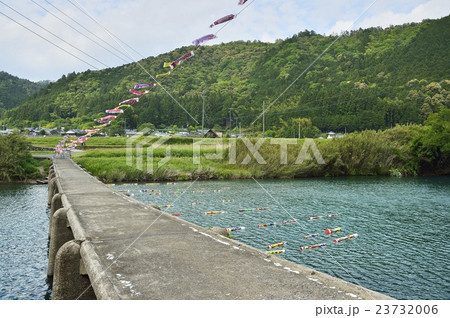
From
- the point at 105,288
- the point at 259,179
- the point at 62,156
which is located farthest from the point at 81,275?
the point at 62,156

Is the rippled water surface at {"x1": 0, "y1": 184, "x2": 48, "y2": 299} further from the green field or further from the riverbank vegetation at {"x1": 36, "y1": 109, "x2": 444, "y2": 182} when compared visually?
the green field

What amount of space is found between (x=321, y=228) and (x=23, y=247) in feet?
50.1

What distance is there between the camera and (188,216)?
24594mm

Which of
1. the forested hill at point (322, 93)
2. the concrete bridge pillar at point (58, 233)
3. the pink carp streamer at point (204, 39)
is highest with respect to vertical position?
the forested hill at point (322, 93)

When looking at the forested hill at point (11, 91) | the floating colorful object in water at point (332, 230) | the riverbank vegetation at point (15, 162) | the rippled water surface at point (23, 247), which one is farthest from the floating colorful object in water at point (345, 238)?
the forested hill at point (11, 91)

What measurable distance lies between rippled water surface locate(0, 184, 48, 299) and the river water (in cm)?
3

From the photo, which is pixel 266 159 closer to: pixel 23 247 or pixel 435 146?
pixel 435 146

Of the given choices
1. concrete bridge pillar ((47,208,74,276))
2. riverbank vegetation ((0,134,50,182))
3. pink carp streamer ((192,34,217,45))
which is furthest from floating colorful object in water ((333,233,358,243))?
riverbank vegetation ((0,134,50,182))

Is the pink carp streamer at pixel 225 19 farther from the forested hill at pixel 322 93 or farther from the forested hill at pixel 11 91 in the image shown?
the forested hill at pixel 11 91

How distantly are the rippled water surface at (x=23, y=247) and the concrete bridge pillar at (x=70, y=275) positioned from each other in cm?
384

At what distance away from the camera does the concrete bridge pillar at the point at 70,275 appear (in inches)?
339

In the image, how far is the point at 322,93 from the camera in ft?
333

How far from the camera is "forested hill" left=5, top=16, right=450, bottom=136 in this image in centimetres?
9119

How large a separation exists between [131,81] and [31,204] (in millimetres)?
36880
